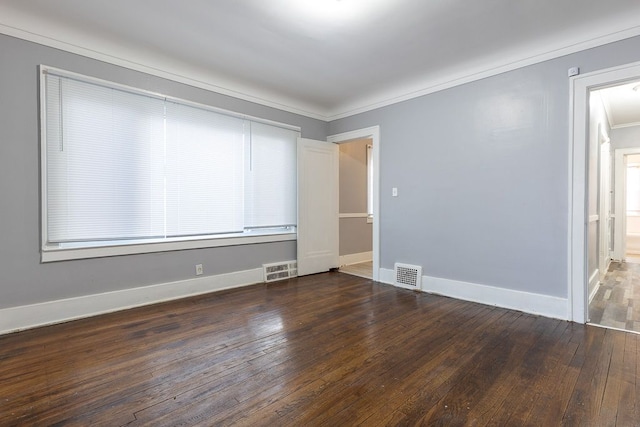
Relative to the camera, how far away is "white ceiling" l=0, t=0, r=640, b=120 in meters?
2.45

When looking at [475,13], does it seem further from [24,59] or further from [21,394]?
[21,394]

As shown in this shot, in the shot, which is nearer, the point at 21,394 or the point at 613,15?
the point at 21,394

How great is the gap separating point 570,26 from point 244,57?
3058 mm

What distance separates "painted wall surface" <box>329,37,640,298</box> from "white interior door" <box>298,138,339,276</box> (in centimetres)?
98

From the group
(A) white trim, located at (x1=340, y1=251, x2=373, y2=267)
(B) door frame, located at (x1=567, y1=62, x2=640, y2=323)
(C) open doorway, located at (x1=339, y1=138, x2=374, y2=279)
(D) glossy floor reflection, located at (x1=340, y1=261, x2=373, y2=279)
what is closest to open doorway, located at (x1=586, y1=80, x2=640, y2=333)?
(B) door frame, located at (x1=567, y1=62, x2=640, y2=323)

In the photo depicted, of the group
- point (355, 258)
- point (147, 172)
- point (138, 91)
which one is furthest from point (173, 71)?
point (355, 258)

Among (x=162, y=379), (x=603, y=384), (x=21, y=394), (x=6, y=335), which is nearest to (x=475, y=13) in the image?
(x=603, y=384)

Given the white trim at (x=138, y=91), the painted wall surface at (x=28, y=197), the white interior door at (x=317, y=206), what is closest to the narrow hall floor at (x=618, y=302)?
the white interior door at (x=317, y=206)

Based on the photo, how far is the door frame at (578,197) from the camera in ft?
9.19

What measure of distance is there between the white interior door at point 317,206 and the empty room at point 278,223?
0.39 meters

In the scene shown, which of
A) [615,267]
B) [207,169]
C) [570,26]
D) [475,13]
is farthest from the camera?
[615,267]

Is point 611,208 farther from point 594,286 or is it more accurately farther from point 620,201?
point 594,286

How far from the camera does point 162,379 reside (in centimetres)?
190

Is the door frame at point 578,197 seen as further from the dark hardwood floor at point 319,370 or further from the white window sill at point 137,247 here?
the white window sill at point 137,247
